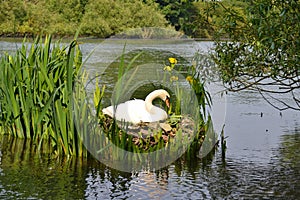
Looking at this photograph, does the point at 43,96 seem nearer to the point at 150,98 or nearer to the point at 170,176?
the point at 150,98

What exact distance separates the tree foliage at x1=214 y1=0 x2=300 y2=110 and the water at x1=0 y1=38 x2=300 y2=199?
958 mm

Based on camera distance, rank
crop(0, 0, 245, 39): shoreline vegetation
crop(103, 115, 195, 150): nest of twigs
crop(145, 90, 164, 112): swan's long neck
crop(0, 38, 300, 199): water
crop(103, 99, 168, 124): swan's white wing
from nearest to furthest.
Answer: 1. crop(0, 38, 300, 199): water
2. crop(103, 115, 195, 150): nest of twigs
3. crop(103, 99, 168, 124): swan's white wing
4. crop(145, 90, 164, 112): swan's long neck
5. crop(0, 0, 245, 39): shoreline vegetation

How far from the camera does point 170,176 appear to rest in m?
6.70

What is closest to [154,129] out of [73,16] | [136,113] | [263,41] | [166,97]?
[136,113]

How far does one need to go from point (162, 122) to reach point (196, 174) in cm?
100

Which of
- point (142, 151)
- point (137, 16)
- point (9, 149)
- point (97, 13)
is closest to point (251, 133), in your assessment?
point (142, 151)

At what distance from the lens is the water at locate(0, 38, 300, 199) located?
6035mm

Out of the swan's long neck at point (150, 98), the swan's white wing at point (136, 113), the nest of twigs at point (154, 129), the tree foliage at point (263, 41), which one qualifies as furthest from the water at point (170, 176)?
the tree foliage at point (263, 41)

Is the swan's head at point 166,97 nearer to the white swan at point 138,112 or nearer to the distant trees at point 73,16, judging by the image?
the white swan at point 138,112

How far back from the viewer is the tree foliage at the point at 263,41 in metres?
5.86

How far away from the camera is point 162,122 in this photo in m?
7.57

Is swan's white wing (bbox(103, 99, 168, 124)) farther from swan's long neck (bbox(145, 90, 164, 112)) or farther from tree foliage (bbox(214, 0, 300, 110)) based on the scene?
tree foliage (bbox(214, 0, 300, 110))

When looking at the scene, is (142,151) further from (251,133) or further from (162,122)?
(251,133)

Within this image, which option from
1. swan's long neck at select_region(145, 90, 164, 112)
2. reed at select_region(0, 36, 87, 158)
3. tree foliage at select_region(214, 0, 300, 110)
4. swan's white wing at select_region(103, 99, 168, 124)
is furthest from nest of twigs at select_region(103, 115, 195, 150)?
tree foliage at select_region(214, 0, 300, 110)
